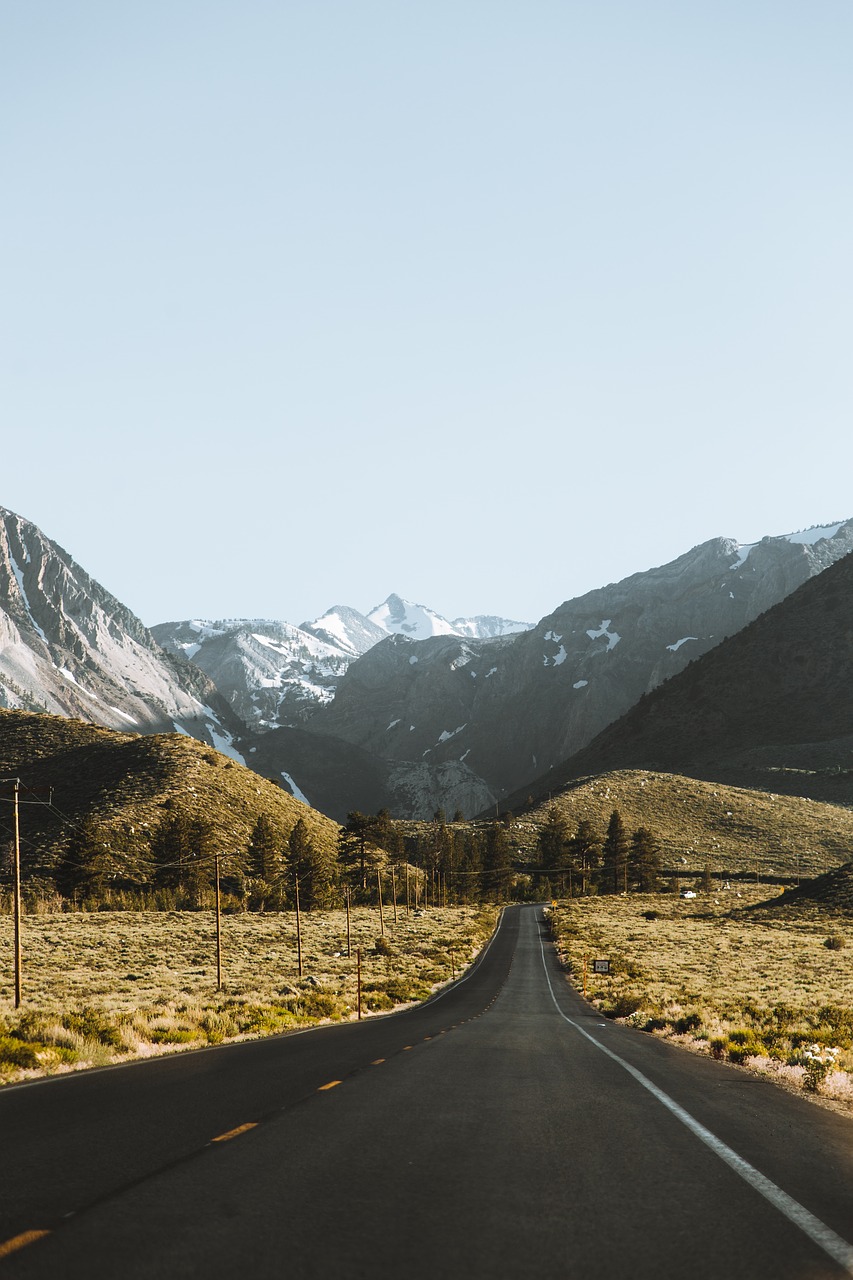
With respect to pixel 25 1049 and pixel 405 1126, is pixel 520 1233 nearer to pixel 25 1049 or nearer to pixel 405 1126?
pixel 405 1126

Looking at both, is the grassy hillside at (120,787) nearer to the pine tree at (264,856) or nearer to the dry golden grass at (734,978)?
the pine tree at (264,856)

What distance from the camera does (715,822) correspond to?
16325 cm

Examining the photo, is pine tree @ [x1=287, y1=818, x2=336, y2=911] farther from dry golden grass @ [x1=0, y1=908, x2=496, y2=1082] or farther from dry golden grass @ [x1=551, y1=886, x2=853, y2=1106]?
dry golden grass @ [x1=551, y1=886, x2=853, y2=1106]

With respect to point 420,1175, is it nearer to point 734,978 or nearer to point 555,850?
point 734,978

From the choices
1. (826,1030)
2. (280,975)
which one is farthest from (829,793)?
(826,1030)

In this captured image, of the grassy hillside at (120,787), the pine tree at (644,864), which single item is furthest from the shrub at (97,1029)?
the pine tree at (644,864)

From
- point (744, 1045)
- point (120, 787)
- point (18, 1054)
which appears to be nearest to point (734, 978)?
point (744, 1045)

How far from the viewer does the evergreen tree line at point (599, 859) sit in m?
135

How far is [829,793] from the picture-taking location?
18338 cm

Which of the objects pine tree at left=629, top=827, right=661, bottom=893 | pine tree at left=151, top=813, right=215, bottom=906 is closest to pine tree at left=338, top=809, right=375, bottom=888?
pine tree at left=151, top=813, right=215, bottom=906

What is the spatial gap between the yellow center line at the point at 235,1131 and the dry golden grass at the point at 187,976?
7260mm

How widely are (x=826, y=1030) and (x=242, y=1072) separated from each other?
1618 cm

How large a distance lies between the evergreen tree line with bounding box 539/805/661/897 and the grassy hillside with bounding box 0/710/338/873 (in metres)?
34.4

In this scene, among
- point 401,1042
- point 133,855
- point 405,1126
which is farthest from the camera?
point 133,855
